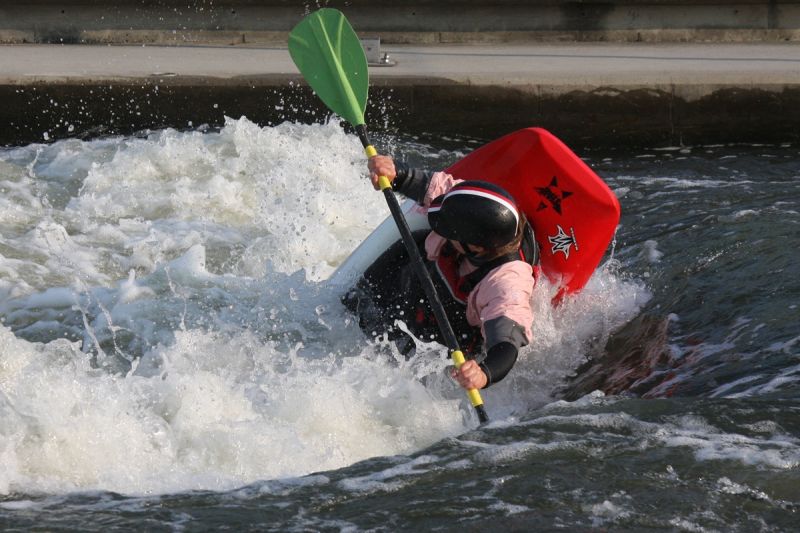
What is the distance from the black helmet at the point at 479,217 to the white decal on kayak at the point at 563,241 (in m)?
0.53

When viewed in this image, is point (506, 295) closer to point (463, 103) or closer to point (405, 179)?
point (405, 179)

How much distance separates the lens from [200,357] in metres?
4.51

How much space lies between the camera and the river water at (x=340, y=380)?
321 cm

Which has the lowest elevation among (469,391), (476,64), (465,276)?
(469,391)

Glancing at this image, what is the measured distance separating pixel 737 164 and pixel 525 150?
12.1 feet

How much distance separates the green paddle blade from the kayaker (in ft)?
2.90

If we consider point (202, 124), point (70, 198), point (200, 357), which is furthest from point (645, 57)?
point (200, 357)

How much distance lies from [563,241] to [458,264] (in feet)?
1.72

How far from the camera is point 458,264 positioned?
4434mm

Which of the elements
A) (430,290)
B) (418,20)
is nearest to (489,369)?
(430,290)

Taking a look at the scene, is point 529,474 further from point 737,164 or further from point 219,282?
point 737,164

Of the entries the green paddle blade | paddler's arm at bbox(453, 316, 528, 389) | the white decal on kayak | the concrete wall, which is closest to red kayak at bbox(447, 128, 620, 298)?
the white decal on kayak

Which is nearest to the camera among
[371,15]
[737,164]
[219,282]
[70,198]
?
[219,282]

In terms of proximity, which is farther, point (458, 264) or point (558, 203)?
point (558, 203)
